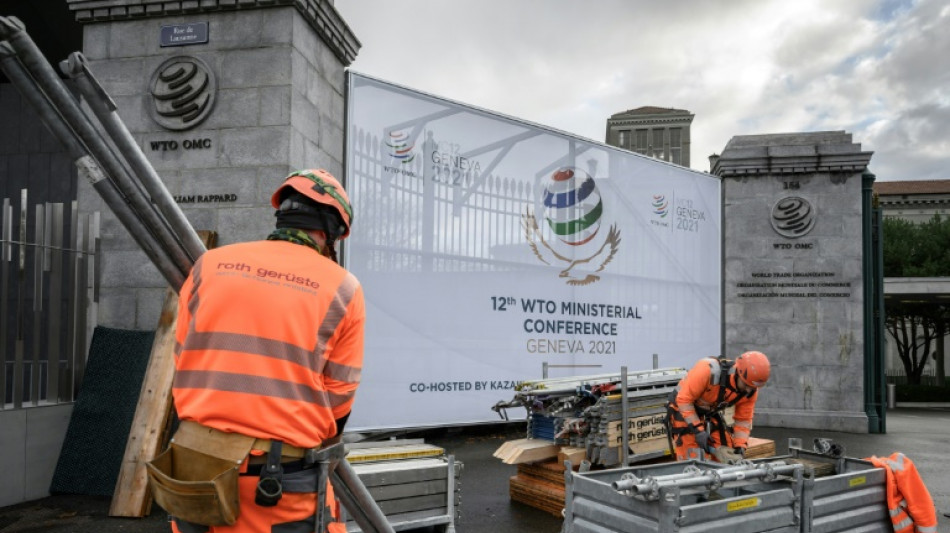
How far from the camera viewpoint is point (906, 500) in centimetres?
551

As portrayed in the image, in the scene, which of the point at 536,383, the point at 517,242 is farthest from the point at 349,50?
the point at 536,383

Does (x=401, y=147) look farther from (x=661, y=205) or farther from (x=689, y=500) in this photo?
(x=689, y=500)

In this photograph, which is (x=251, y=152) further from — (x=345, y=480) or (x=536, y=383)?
(x=345, y=480)

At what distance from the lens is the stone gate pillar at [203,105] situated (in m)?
7.88

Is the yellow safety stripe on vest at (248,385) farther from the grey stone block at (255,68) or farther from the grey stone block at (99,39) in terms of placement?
the grey stone block at (99,39)

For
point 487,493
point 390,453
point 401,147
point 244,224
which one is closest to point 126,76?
point 244,224

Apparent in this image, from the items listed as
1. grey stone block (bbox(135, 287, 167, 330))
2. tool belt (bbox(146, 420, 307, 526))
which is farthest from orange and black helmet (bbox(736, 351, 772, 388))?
grey stone block (bbox(135, 287, 167, 330))

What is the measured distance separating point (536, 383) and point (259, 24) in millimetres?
5040

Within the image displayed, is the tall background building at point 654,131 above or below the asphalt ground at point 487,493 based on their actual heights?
above

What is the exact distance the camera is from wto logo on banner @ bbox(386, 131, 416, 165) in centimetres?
974

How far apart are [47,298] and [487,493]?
17.0 ft

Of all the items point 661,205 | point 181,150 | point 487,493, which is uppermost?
point 661,205

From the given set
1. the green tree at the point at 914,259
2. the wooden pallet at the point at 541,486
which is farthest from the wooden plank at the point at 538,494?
the green tree at the point at 914,259

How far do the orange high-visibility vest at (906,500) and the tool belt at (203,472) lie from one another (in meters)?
4.91
